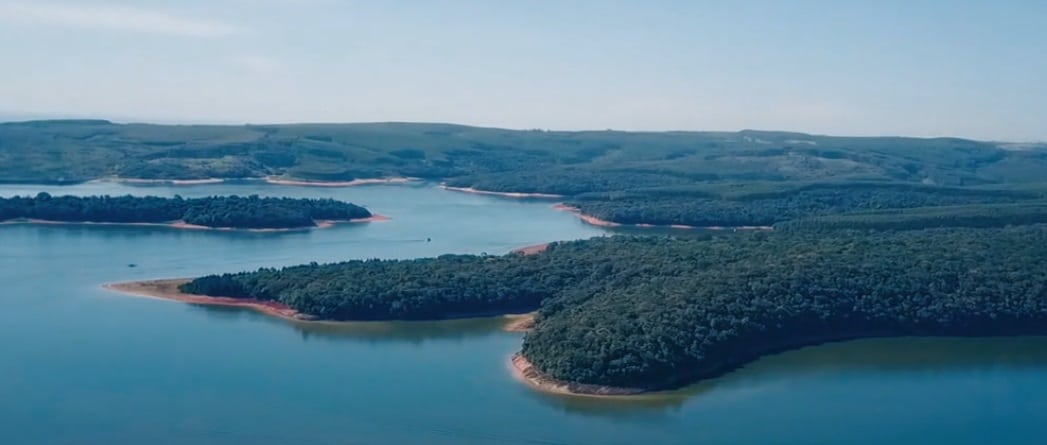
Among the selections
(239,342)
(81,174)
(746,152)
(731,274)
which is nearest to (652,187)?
(746,152)

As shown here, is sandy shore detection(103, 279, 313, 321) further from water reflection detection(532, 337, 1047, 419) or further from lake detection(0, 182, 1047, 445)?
water reflection detection(532, 337, 1047, 419)

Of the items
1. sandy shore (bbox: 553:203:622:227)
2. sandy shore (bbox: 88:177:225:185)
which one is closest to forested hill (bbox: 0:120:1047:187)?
sandy shore (bbox: 88:177:225:185)

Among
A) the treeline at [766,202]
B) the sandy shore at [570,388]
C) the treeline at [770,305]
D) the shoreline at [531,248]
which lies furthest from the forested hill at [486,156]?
the sandy shore at [570,388]

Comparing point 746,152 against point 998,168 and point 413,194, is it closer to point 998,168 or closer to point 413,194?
point 998,168

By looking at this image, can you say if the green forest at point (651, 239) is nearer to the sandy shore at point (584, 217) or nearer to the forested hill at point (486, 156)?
the forested hill at point (486, 156)

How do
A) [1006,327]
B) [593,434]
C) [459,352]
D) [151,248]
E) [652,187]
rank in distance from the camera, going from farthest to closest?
[652,187] < [151,248] < [1006,327] < [459,352] < [593,434]
